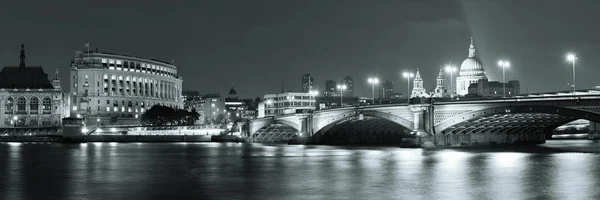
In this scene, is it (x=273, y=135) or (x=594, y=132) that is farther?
(x=594, y=132)

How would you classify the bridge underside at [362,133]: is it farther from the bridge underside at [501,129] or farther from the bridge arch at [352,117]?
the bridge underside at [501,129]

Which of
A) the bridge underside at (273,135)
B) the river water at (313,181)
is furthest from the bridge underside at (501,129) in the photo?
the bridge underside at (273,135)

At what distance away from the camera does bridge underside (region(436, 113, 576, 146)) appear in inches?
4016

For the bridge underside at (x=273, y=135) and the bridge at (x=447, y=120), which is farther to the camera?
the bridge underside at (x=273, y=135)

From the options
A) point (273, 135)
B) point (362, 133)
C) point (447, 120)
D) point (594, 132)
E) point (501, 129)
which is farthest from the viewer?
point (594, 132)

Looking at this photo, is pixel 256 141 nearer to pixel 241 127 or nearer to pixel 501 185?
pixel 241 127

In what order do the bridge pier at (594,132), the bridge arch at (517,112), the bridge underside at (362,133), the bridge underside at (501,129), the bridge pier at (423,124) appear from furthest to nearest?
the bridge pier at (594,132), the bridge underside at (362,133), the bridge pier at (423,124), the bridge underside at (501,129), the bridge arch at (517,112)

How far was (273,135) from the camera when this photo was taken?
554 ft

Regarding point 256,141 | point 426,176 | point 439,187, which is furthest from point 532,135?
point 439,187

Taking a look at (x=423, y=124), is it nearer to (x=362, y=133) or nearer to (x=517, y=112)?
(x=517, y=112)

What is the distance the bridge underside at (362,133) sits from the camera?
13100cm

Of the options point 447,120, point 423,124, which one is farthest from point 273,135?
point 447,120

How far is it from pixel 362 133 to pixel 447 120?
39.8 metres

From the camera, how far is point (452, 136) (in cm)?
11081
